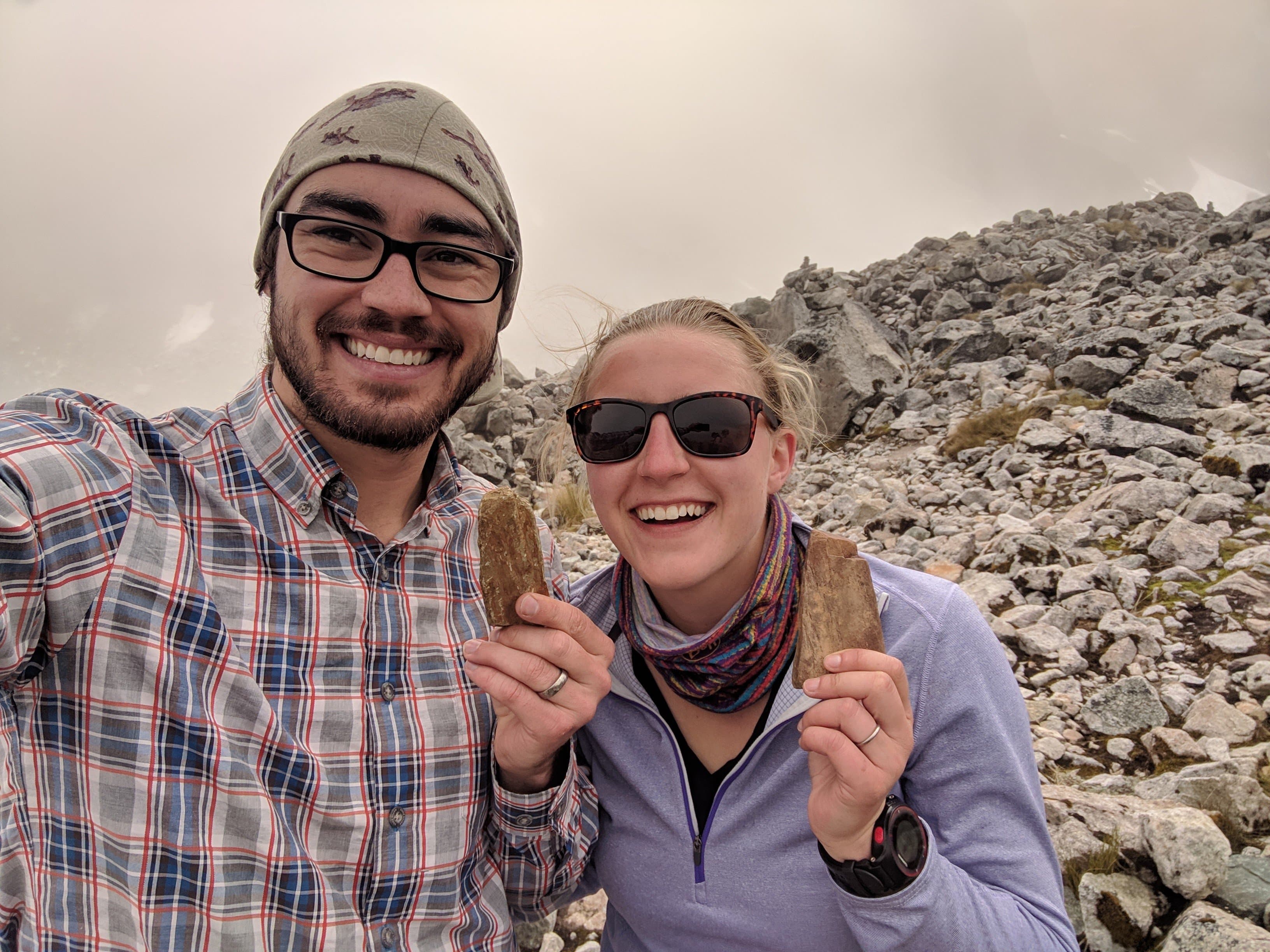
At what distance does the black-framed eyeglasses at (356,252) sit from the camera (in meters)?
2.34

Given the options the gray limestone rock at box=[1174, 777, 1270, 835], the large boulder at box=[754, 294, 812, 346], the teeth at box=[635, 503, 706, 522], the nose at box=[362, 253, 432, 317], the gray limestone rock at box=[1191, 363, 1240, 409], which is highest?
the large boulder at box=[754, 294, 812, 346]

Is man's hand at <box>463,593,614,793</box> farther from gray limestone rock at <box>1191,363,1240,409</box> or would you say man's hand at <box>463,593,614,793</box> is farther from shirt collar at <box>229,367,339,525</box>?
gray limestone rock at <box>1191,363,1240,409</box>

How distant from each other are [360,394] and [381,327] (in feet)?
0.75

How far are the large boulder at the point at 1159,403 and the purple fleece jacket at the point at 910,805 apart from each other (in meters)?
9.24

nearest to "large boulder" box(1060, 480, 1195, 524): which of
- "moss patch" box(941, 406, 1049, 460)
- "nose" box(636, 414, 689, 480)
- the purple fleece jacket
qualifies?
"moss patch" box(941, 406, 1049, 460)

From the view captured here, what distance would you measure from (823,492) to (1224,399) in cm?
546

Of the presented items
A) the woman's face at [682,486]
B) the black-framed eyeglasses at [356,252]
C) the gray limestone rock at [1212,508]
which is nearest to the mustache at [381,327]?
the black-framed eyeglasses at [356,252]

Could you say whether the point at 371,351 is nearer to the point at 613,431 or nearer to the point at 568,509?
the point at 613,431

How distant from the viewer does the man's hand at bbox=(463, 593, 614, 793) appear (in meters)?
1.89

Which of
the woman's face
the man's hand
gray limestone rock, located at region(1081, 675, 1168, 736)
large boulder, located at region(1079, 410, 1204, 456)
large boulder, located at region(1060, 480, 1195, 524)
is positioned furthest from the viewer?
large boulder, located at region(1079, 410, 1204, 456)

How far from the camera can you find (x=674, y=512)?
2.28 metres

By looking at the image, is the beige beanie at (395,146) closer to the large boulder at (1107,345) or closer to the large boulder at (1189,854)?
the large boulder at (1189,854)

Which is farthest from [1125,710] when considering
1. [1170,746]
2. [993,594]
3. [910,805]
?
[910,805]

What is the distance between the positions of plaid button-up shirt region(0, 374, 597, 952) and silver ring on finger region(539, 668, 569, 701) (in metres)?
0.40
